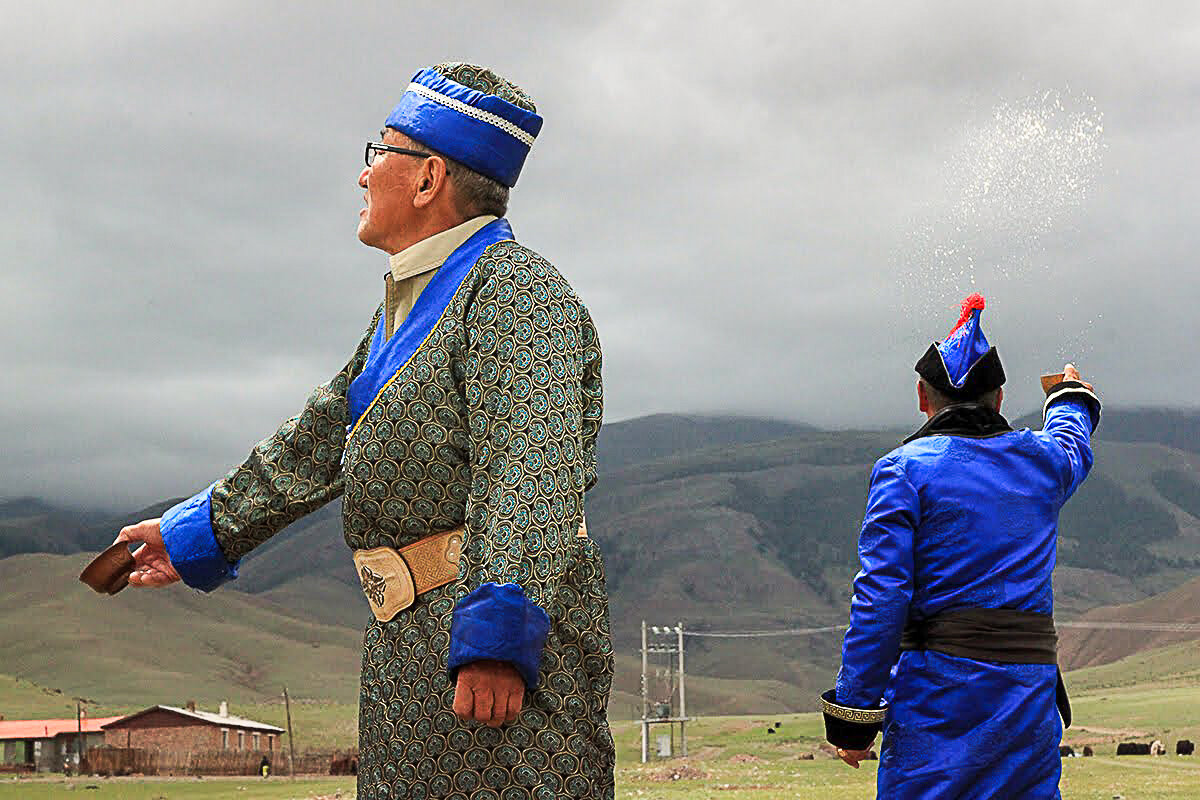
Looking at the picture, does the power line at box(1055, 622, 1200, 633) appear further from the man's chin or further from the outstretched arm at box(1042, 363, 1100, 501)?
the man's chin

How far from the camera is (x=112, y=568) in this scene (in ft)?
14.7

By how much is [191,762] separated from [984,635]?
54.3 meters

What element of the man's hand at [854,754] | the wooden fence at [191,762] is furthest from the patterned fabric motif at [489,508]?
the wooden fence at [191,762]

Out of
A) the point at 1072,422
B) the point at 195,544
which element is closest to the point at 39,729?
the point at 195,544

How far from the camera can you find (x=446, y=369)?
3816 millimetres

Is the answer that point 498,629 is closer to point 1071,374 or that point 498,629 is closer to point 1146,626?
point 1071,374

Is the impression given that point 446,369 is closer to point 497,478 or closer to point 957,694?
point 497,478

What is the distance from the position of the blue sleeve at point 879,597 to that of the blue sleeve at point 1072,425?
644 millimetres

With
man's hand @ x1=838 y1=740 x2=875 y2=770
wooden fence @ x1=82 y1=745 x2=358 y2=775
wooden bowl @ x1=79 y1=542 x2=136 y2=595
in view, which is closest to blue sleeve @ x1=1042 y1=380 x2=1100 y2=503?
man's hand @ x1=838 y1=740 x2=875 y2=770

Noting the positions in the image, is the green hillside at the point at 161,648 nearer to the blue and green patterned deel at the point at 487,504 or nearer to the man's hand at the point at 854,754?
the man's hand at the point at 854,754

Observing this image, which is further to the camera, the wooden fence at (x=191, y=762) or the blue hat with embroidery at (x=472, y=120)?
the wooden fence at (x=191, y=762)

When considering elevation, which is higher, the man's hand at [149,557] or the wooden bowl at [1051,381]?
the wooden bowl at [1051,381]

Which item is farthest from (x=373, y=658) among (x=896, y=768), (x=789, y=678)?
(x=789, y=678)

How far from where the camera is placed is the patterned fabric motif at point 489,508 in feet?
11.7
